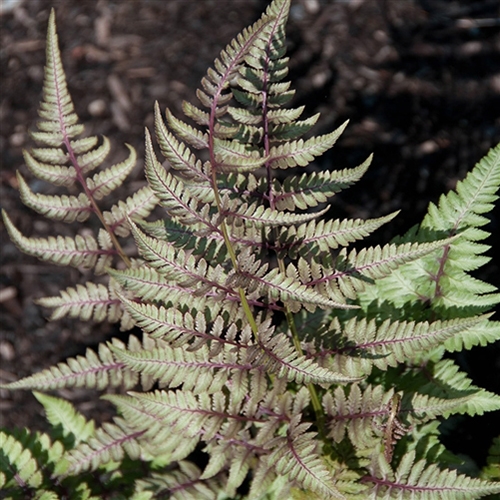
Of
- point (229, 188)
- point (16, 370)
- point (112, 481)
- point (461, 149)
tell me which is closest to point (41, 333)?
point (16, 370)

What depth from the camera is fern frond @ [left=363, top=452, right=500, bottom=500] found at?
5.73ft

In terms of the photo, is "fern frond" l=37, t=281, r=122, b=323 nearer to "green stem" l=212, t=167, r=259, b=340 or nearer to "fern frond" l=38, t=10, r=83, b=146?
"fern frond" l=38, t=10, r=83, b=146

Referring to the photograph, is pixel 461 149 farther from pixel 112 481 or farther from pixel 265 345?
pixel 112 481

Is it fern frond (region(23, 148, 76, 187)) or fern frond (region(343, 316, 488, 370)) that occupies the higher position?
fern frond (region(23, 148, 76, 187))

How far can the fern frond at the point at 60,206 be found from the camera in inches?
83.8

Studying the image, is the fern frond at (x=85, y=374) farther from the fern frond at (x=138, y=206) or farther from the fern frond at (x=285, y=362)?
the fern frond at (x=285, y=362)

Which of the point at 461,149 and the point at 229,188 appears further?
the point at 461,149

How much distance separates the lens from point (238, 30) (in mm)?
3959

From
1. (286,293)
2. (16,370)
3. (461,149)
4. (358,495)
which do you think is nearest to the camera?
(286,293)

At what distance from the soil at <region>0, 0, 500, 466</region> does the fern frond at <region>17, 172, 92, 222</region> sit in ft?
3.94

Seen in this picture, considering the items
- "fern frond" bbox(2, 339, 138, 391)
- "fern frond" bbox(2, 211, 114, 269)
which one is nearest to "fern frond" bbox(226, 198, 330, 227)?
"fern frond" bbox(2, 211, 114, 269)

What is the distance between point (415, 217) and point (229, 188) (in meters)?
1.64

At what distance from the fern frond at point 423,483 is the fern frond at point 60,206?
4.04 ft

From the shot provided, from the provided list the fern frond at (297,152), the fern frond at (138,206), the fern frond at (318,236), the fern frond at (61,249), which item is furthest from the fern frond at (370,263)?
the fern frond at (61,249)
